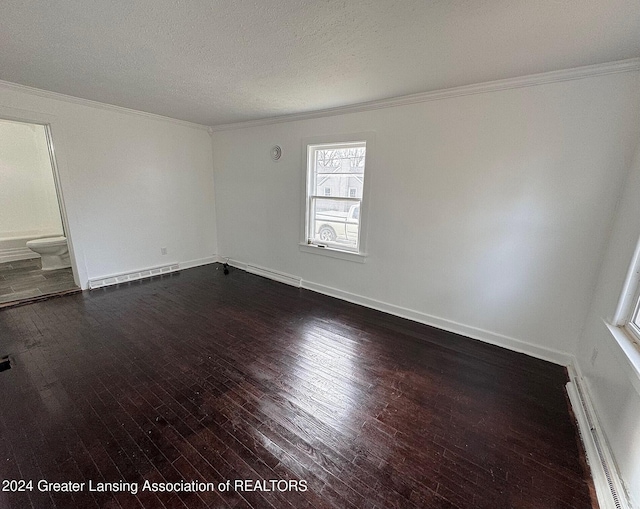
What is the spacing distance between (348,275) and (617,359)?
8.09 feet

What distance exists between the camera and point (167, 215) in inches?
174

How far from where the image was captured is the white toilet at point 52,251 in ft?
13.4

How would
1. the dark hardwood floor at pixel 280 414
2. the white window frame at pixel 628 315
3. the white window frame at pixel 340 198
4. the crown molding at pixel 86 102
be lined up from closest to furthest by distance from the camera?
the dark hardwood floor at pixel 280 414 → the white window frame at pixel 628 315 → the crown molding at pixel 86 102 → the white window frame at pixel 340 198

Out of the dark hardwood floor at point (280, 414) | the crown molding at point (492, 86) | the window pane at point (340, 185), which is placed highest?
the crown molding at point (492, 86)

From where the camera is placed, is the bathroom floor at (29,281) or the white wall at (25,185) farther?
the white wall at (25,185)

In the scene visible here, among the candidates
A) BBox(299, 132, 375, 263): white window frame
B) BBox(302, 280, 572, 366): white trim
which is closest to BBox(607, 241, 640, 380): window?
BBox(302, 280, 572, 366): white trim

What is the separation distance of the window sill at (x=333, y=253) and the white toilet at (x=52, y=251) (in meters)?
3.85

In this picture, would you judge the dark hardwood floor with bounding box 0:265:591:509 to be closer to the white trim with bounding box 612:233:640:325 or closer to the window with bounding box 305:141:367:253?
the white trim with bounding box 612:233:640:325

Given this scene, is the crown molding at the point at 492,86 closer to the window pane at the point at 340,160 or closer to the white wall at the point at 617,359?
the window pane at the point at 340,160

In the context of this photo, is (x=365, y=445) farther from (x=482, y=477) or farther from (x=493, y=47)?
(x=493, y=47)

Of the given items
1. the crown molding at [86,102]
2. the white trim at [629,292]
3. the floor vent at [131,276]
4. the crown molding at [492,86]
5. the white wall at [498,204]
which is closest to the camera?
the white trim at [629,292]

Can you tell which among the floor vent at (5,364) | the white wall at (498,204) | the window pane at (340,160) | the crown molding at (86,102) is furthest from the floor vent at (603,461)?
the crown molding at (86,102)

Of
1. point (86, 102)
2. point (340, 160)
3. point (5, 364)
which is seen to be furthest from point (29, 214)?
point (340, 160)

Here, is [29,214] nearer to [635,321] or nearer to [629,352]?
[629,352]
